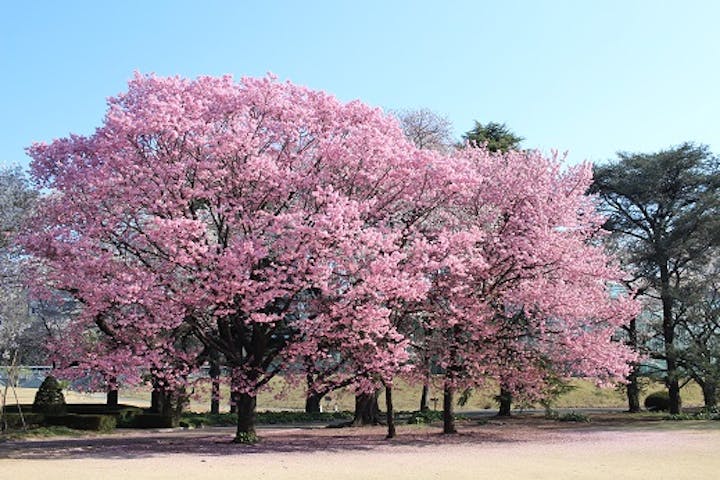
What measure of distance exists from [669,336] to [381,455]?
23092mm

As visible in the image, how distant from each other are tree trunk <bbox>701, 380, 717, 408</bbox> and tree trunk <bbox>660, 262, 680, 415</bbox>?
4.15 ft

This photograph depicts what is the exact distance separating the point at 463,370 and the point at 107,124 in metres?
14.7

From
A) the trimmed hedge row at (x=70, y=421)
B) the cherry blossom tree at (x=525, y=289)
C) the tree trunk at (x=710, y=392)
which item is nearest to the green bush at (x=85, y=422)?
the trimmed hedge row at (x=70, y=421)

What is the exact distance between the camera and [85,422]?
28766 mm

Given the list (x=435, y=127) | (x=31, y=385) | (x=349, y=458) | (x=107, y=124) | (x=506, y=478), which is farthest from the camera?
(x=31, y=385)

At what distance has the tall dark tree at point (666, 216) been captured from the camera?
34.8 metres

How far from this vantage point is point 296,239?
19.4 m

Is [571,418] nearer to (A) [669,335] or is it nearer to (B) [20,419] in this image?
(A) [669,335]

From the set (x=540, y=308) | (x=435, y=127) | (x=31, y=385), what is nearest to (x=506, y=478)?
(x=540, y=308)

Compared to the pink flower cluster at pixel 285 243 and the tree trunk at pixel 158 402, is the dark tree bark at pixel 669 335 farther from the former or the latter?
the tree trunk at pixel 158 402

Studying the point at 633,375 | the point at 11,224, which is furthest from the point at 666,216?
the point at 11,224

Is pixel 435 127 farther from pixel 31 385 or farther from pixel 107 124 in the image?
pixel 31 385

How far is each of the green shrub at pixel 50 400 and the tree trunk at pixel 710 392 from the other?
2929cm

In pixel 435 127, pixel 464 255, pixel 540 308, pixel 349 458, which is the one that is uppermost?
pixel 435 127
